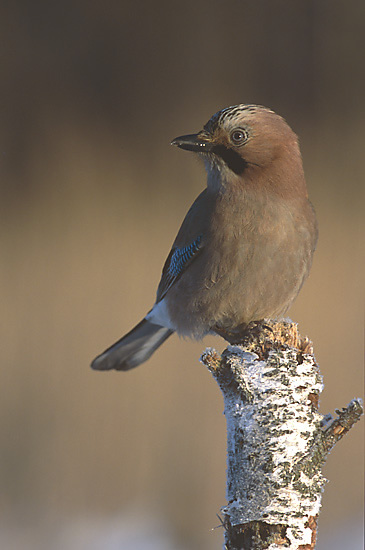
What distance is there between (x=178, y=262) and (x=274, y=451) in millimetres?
1257

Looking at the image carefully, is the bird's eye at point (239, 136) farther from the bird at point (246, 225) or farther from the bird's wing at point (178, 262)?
the bird's wing at point (178, 262)

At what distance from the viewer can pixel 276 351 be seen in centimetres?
183

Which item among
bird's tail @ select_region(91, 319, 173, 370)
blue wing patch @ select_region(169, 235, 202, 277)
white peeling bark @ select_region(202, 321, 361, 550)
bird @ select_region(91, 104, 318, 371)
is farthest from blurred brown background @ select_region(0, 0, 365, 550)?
white peeling bark @ select_region(202, 321, 361, 550)

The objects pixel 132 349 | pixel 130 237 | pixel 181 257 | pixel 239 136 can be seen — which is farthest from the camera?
pixel 130 237

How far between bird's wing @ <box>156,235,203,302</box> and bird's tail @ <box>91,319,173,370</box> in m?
0.24

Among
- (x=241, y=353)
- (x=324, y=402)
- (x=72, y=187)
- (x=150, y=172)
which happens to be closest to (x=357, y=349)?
(x=324, y=402)

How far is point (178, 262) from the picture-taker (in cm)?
283

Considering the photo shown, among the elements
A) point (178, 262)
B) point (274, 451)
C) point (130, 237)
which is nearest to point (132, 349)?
point (178, 262)

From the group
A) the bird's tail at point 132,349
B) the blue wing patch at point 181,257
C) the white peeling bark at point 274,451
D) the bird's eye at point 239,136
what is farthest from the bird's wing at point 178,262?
the white peeling bark at point 274,451

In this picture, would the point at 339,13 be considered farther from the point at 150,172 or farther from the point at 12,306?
the point at 12,306

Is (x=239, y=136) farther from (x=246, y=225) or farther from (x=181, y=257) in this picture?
(x=181, y=257)

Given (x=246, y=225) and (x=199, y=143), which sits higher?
(x=199, y=143)

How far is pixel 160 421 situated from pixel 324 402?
905 millimetres

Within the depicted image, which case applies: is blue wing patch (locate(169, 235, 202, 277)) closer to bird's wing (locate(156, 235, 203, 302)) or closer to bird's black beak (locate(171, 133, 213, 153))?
bird's wing (locate(156, 235, 203, 302))
